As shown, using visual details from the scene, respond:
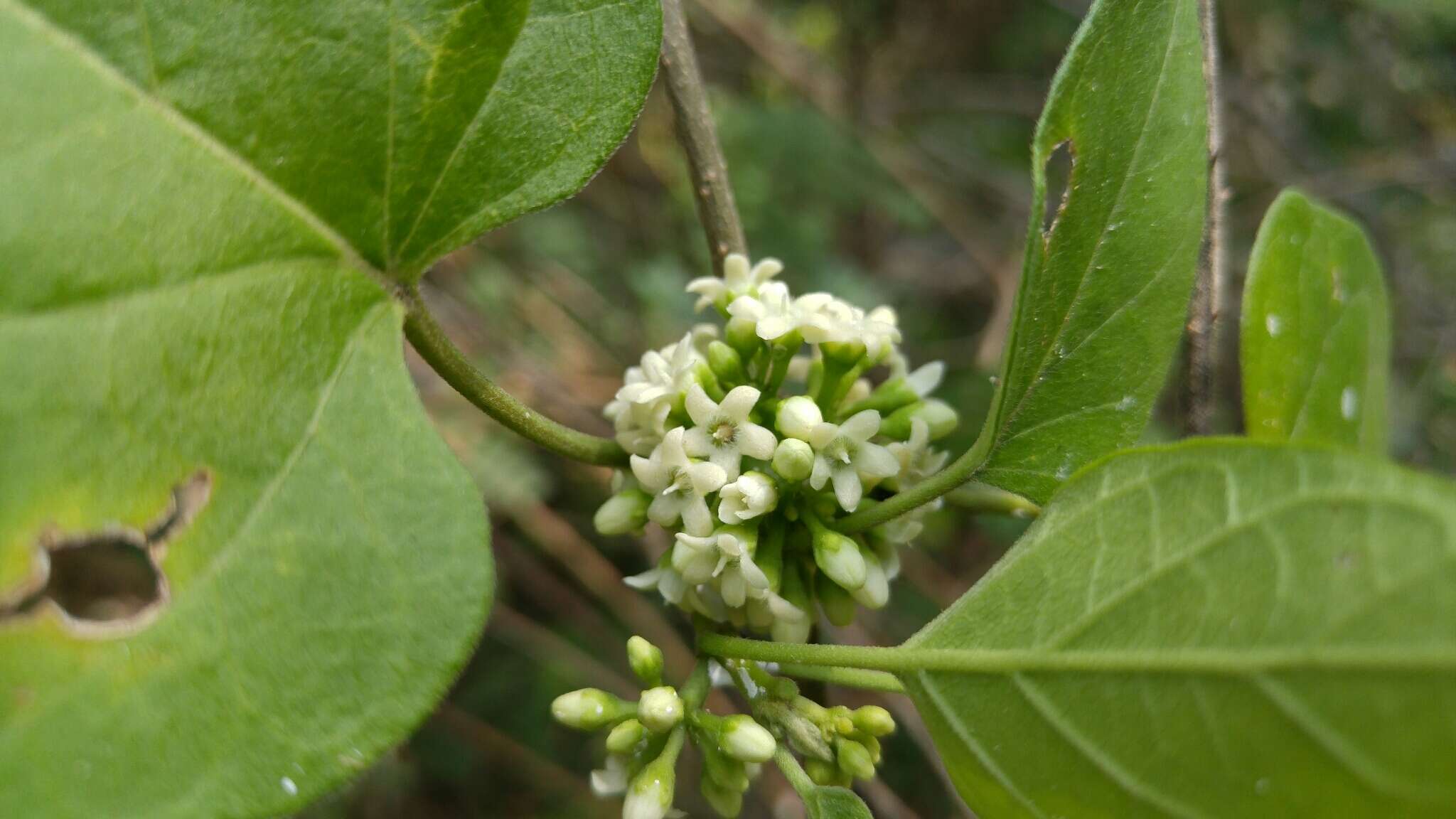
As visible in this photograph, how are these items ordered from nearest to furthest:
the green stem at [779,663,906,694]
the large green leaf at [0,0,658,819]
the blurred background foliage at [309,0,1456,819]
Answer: the large green leaf at [0,0,658,819], the green stem at [779,663,906,694], the blurred background foliage at [309,0,1456,819]

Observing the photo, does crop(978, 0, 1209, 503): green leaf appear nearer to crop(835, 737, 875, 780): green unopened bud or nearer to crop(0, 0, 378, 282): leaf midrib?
crop(835, 737, 875, 780): green unopened bud

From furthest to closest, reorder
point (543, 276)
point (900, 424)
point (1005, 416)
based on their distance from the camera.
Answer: point (543, 276), point (900, 424), point (1005, 416)

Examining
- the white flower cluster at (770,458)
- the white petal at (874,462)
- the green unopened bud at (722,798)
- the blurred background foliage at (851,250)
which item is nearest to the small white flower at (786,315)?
the white flower cluster at (770,458)

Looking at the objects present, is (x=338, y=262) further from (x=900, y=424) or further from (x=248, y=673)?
(x=900, y=424)

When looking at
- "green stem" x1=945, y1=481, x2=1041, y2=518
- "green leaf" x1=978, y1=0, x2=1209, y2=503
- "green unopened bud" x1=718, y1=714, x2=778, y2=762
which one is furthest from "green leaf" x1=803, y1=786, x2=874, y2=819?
"green stem" x1=945, y1=481, x2=1041, y2=518

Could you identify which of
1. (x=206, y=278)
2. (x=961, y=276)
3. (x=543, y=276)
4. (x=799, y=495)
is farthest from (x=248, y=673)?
(x=961, y=276)
